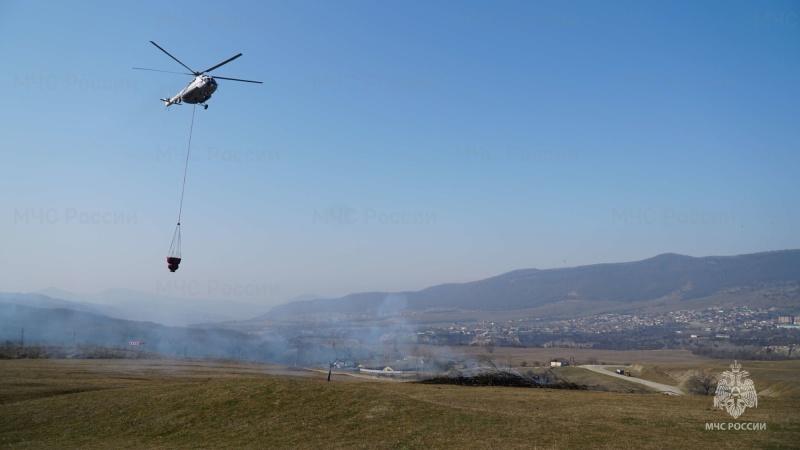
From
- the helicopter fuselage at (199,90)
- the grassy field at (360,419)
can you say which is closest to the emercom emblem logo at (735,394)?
the grassy field at (360,419)

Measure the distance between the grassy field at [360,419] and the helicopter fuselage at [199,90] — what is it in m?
19.6

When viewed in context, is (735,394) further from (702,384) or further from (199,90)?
(199,90)

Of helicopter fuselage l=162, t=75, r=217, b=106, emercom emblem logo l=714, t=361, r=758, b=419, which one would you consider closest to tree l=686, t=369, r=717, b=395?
emercom emblem logo l=714, t=361, r=758, b=419

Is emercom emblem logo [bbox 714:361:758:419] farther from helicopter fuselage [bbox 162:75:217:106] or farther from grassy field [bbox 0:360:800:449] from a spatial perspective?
helicopter fuselage [bbox 162:75:217:106]

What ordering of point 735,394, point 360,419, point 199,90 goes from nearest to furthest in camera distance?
point 360,419 → point 735,394 → point 199,90

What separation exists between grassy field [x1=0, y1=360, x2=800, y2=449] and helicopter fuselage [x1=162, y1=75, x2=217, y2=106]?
1959cm

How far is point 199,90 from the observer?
118 feet

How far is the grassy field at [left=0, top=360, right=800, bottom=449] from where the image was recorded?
74.7 ft

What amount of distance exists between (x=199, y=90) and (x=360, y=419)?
2412cm

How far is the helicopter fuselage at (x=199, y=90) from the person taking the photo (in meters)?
35.8

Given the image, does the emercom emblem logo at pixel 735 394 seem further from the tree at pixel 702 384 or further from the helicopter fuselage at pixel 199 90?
the helicopter fuselage at pixel 199 90

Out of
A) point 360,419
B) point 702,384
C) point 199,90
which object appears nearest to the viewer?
point 360,419

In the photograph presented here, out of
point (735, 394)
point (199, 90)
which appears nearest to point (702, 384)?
point (735, 394)

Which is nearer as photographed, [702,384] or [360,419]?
[360,419]
